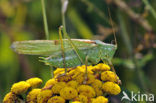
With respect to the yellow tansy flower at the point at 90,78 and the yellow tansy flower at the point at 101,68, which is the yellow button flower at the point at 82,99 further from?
the yellow tansy flower at the point at 101,68

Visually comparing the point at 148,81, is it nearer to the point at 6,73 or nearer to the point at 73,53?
the point at 73,53

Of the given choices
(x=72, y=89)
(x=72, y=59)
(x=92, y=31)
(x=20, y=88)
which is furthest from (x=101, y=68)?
(x=92, y=31)

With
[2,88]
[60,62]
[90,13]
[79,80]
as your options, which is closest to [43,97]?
[79,80]

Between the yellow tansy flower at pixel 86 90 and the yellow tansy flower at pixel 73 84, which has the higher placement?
the yellow tansy flower at pixel 73 84

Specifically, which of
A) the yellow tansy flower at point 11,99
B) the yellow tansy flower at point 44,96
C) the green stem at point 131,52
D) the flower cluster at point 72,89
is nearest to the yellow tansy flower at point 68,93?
the flower cluster at point 72,89

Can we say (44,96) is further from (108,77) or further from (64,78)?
(108,77)

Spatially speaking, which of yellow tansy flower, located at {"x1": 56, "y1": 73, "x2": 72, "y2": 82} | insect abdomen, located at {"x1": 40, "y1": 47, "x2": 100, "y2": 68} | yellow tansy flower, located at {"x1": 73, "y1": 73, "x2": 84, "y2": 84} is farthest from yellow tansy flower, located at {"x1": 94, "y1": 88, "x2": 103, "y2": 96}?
insect abdomen, located at {"x1": 40, "y1": 47, "x2": 100, "y2": 68}
